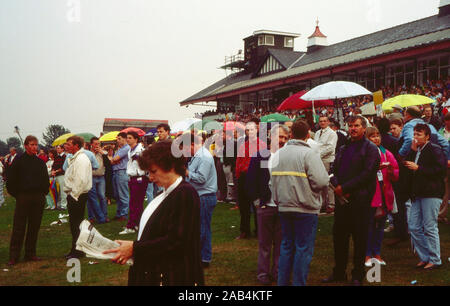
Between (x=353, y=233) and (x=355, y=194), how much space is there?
0.49 m

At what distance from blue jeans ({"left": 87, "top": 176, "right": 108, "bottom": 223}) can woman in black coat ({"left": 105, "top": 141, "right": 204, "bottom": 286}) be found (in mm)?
7943

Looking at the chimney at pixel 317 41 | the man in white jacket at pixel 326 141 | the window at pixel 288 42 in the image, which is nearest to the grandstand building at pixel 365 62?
the chimney at pixel 317 41

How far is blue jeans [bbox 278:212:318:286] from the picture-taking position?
4668 millimetres

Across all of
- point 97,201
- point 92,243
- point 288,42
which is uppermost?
point 288,42

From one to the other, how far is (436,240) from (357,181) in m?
1.64

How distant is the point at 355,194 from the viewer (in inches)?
205

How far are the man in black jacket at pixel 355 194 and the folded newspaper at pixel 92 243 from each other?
130 inches

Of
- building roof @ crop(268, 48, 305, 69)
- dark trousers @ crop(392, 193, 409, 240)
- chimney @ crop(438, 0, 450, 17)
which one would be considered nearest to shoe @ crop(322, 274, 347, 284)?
dark trousers @ crop(392, 193, 409, 240)

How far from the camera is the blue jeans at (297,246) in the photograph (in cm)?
467

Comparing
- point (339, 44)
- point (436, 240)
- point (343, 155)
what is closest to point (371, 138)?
point (343, 155)

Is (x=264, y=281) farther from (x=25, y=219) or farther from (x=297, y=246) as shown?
(x=25, y=219)

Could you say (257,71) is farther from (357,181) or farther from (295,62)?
(357,181)

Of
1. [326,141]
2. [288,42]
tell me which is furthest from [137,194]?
[288,42]

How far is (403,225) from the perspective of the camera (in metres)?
7.48
